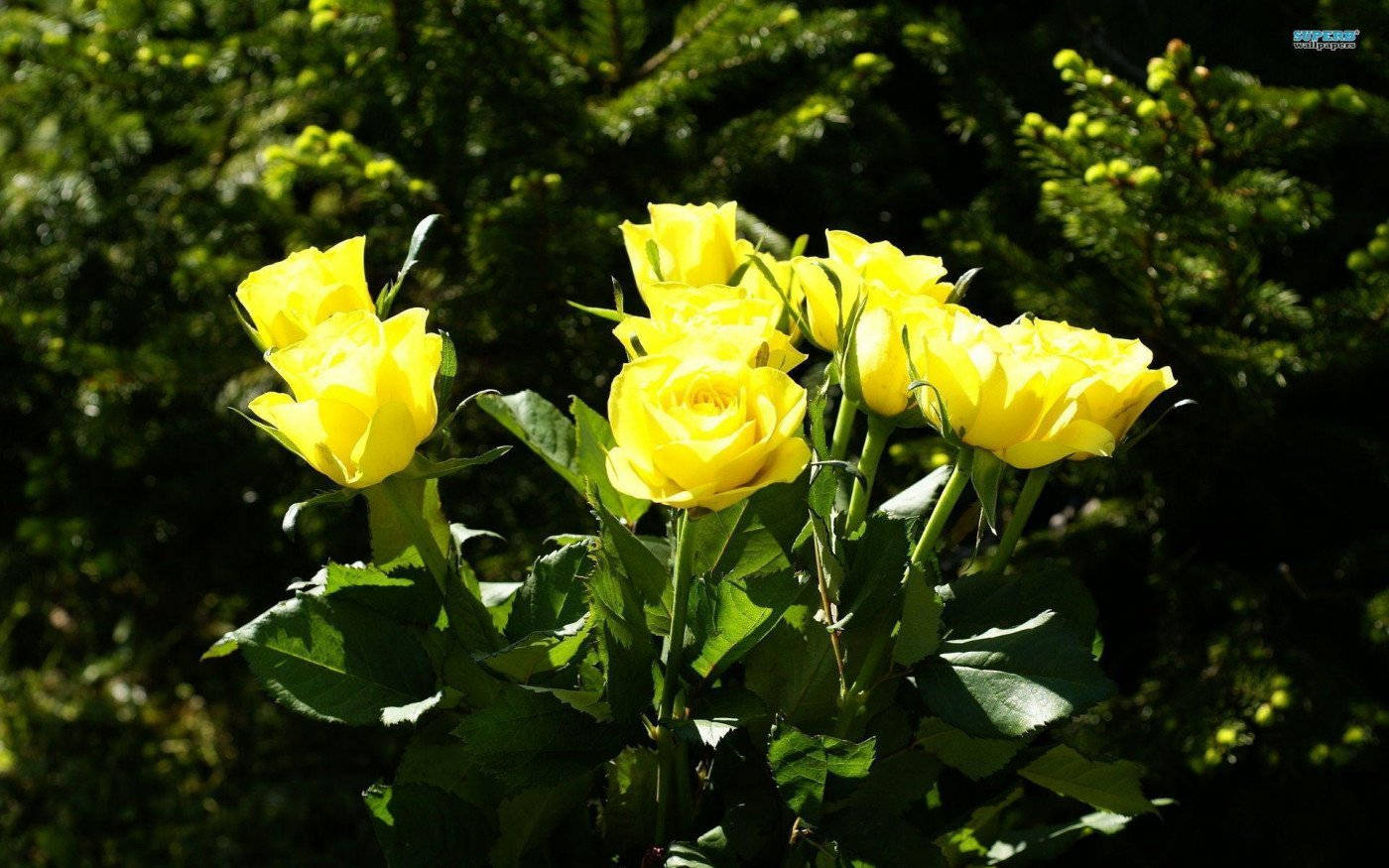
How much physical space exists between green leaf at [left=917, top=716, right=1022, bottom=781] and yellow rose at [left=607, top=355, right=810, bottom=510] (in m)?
0.16

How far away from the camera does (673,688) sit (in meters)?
0.45

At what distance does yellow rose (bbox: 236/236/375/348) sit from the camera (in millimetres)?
472

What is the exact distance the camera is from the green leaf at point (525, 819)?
0.48 metres

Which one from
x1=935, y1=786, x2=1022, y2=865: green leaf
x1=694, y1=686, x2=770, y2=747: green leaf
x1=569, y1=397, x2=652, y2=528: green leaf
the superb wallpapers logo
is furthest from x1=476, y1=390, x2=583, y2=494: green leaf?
the superb wallpapers logo

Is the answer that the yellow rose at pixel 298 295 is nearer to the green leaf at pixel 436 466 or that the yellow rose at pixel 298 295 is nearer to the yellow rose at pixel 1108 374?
the green leaf at pixel 436 466

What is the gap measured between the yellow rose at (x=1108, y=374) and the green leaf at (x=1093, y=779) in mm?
145

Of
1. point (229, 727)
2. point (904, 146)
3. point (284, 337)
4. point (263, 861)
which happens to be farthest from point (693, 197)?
point (229, 727)

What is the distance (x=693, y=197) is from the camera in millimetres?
→ 970

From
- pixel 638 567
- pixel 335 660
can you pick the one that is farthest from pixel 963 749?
pixel 335 660

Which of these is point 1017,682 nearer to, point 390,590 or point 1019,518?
point 1019,518

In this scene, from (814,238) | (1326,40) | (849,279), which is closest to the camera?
(849,279)

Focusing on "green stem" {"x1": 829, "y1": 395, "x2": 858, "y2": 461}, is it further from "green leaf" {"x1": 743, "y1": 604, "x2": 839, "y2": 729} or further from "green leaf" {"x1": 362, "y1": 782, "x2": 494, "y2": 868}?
"green leaf" {"x1": 362, "y1": 782, "x2": 494, "y2": 868}

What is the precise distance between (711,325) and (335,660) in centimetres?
20

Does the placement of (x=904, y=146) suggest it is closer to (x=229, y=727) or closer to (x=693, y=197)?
(x=693, y=197)
